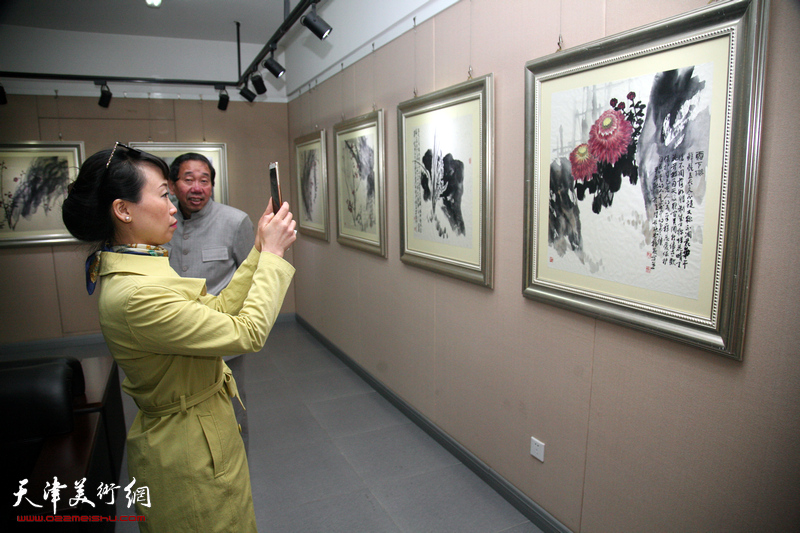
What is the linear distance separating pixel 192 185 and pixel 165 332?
1.58 metres

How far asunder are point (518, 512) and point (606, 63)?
2192 millimetres

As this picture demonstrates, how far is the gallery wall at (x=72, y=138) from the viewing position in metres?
5.47

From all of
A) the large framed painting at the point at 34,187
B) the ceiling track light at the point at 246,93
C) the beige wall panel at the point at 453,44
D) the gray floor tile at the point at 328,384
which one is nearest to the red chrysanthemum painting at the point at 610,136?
the beige wall panel at the point at 453,44

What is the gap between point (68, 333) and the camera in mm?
5789

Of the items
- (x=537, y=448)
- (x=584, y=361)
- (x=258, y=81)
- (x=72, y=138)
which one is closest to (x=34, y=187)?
(x=72, y=138)

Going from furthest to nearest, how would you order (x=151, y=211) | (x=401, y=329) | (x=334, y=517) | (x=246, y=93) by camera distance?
(x=246, y=93), (x=401, y=329), (x=334, y=517), (x=151, y=211)

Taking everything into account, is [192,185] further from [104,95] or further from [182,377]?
[104,95]

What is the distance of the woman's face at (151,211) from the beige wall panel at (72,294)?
516cm

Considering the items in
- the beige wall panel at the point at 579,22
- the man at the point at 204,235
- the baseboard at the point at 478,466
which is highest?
the beige wall panel at the point at 579,22

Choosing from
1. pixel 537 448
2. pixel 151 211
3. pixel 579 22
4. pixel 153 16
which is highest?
pixel 153 16

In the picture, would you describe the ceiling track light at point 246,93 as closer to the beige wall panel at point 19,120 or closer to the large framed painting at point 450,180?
the beige wall panel at point 19,120

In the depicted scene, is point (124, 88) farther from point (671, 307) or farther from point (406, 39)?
point (671, 307)

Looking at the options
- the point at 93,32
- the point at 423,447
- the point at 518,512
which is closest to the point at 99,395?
the point at 423,447

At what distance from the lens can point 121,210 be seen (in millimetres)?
1336
